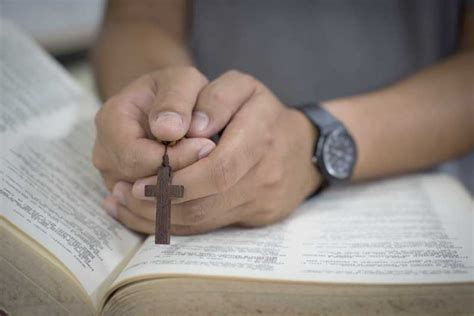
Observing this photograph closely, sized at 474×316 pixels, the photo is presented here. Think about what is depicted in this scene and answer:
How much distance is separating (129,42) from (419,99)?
564 mm

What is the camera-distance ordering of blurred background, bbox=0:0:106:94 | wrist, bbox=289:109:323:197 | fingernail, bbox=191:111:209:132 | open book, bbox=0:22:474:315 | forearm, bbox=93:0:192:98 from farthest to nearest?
blurred background, bbox=0:0:106:94, forearm, bbox=93:0:192:98, wrist, bbox=289:109:323:197, fingernail, bbox=191:111:209:132, open book, bbox=0:22:474:315

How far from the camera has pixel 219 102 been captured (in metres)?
0.61

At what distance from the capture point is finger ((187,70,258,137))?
597 millimetres

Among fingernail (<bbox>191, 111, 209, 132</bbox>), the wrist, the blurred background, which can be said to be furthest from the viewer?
the blurred background

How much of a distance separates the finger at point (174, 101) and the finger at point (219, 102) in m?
0.01

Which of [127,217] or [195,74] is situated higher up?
[195,74]

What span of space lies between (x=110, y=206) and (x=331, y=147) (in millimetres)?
305

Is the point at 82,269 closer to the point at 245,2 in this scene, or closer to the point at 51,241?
the point at 51,241

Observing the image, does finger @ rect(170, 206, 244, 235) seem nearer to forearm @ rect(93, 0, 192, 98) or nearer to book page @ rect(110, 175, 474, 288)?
book page @ rect(110, 175, 474, 288)

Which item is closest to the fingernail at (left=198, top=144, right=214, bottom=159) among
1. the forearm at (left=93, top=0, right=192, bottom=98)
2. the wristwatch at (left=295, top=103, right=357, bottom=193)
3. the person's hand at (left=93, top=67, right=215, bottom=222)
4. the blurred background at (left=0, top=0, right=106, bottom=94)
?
the person's hand at (left=93, top=67, right=215, bottom=222)

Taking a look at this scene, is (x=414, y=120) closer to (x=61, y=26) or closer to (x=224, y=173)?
(x=224, y=173)

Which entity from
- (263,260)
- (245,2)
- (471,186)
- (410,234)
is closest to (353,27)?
(245,2)

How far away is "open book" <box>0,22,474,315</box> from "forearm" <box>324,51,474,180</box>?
0.30 ft

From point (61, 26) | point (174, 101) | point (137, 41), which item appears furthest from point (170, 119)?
point (61, 26)
